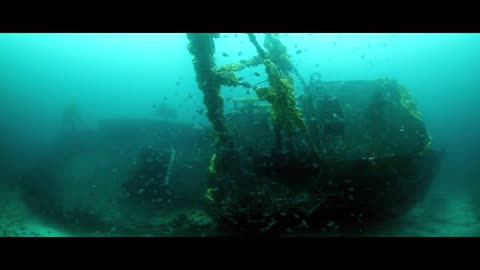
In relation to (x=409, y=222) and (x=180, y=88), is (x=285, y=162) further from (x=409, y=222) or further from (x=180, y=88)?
(x=180, y=88)

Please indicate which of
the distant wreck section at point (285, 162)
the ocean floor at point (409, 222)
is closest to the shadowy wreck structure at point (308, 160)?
the distant wreck section at point (285, 162)

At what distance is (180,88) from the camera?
310 feet

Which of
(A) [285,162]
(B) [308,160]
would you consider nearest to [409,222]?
(B) [308,160]

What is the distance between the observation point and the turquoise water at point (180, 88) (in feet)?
64.1

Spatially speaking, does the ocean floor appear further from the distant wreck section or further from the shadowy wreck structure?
the shadowy wreck structure

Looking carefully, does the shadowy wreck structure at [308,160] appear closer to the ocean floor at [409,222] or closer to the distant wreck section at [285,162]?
the distant wreck section at [285,162]

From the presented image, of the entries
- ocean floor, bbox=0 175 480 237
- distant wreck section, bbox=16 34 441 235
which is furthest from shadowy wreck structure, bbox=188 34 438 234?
ocean floor, bbox=0 175 480 237

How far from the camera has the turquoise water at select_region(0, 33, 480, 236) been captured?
19525 millimetres

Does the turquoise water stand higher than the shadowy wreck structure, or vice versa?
the turquoise water
